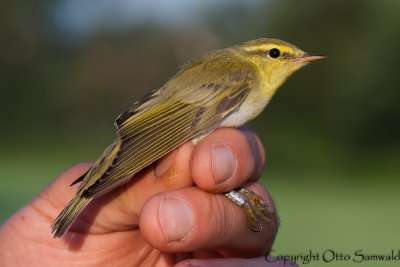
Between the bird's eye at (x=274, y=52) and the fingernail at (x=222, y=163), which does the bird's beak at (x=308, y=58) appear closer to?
the bird's eye at (x=274, y=52)

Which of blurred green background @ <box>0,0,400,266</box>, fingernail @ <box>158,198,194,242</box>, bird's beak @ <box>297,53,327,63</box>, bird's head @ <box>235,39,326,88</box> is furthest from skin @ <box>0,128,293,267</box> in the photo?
blurred green background @ <box>0,0,400,266</box>

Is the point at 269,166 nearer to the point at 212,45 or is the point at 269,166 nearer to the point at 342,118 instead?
the point at 342,118

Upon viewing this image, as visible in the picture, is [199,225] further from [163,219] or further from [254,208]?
[254,208]

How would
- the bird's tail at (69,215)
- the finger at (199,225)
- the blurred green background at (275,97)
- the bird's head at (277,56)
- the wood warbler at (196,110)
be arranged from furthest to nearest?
the blurred green background at (275,97), the bird's head at (277,56), the wood warbler at (196,110), the bird's tail at (69,215), the finger at (199,225)

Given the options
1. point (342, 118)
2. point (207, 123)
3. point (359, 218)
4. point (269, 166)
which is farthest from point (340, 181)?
point (207, 123)

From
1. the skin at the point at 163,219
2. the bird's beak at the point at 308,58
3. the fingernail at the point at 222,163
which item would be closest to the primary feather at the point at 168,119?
the skin at the point at 163,219

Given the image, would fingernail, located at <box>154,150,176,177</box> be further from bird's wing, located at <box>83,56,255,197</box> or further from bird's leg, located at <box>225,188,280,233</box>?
bird's leg, located at <box>225,188,280,233</box>

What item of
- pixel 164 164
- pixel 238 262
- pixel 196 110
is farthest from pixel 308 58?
pixel 238 262
